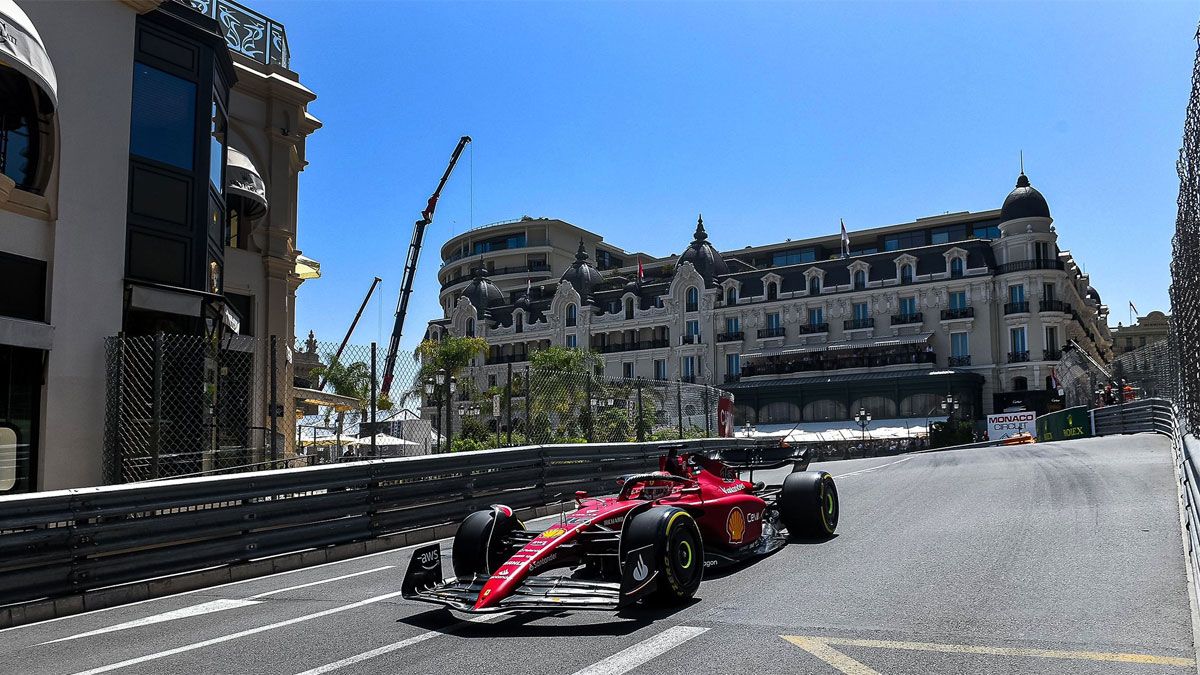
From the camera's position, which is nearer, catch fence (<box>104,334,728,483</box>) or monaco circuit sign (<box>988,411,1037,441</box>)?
catch fence (<box>104,334,728,483</box>)

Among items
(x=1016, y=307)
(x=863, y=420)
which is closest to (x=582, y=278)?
(x=863, y=420)

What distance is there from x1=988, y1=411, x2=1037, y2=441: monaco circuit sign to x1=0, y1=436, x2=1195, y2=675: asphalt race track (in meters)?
37.3

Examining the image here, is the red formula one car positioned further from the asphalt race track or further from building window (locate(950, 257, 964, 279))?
building window (locate(950, 257, 964, 279))

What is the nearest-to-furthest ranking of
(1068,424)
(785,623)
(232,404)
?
(785,623) < (232,404) < (1068,424)

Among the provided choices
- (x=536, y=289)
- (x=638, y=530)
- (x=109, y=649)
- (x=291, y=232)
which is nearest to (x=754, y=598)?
(x=638, y=530)

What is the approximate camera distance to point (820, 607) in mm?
6766

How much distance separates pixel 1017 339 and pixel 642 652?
62026 millimetres

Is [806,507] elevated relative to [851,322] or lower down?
lower down

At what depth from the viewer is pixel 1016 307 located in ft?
200

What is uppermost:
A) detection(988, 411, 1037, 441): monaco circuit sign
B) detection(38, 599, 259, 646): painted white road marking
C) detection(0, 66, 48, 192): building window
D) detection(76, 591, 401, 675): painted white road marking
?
detection(0, 66, 48, 192): building window

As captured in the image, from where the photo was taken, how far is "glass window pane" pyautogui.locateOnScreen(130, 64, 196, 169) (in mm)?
15352

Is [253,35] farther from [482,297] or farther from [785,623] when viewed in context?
[482,297]

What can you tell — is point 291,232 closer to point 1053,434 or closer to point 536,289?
point 1053,434

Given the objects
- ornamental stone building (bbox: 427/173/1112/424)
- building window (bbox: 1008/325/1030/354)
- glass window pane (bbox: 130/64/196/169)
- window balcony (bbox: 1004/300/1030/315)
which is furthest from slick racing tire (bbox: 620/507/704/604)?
building window (bbox: 1008/325/1030/354)
